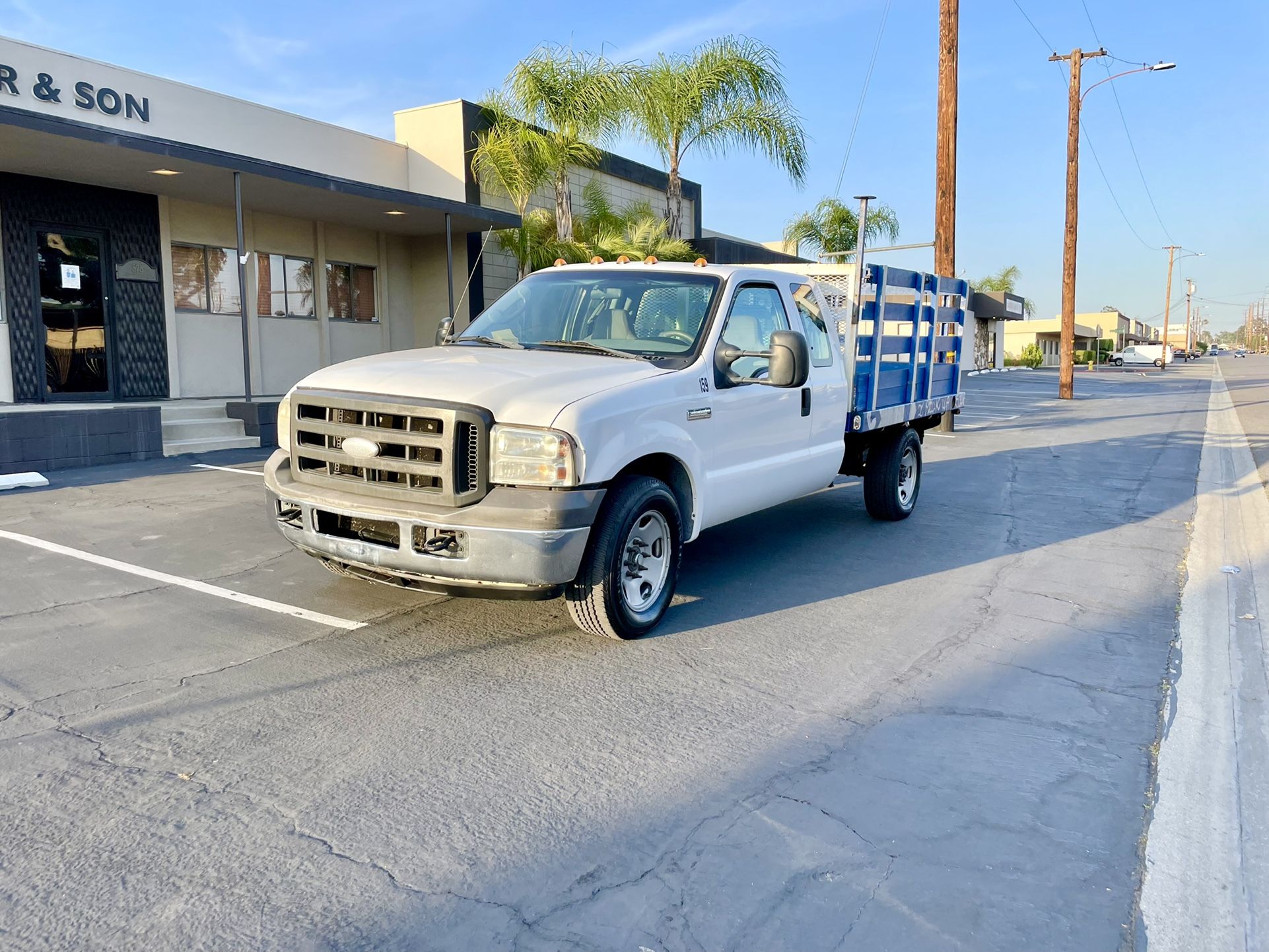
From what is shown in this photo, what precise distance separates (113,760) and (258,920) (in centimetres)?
133

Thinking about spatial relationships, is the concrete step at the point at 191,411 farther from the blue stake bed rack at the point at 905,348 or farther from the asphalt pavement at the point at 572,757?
the blue stake bed rack at the point at 905,348

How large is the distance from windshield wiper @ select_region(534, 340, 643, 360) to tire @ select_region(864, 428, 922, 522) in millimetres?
3599

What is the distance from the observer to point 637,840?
319 centimetres

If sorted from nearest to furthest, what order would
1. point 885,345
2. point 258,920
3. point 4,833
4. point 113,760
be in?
point 258,920 < point 4,833 < point 113,760 < point 885,345

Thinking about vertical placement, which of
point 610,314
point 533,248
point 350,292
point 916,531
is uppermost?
point 533,248

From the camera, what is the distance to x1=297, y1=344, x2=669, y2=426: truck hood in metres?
4.67

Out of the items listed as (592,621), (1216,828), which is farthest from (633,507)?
(1216,828)

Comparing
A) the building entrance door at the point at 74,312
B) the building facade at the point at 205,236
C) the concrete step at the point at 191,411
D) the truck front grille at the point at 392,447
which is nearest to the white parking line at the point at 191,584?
the truck front grille at the point at 392,447

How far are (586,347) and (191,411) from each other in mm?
10070

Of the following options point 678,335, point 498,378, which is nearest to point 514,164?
point 678,335

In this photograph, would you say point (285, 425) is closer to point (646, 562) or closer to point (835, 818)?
point (646, 562)

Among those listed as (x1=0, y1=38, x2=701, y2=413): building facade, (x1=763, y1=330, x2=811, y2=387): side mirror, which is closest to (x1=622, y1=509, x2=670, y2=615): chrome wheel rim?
(x1=763, y1=330, x2=811, y2=387): side mirror

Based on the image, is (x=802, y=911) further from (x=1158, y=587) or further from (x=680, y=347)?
(x=1158, y=587)

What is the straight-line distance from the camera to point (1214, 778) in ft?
12.5
